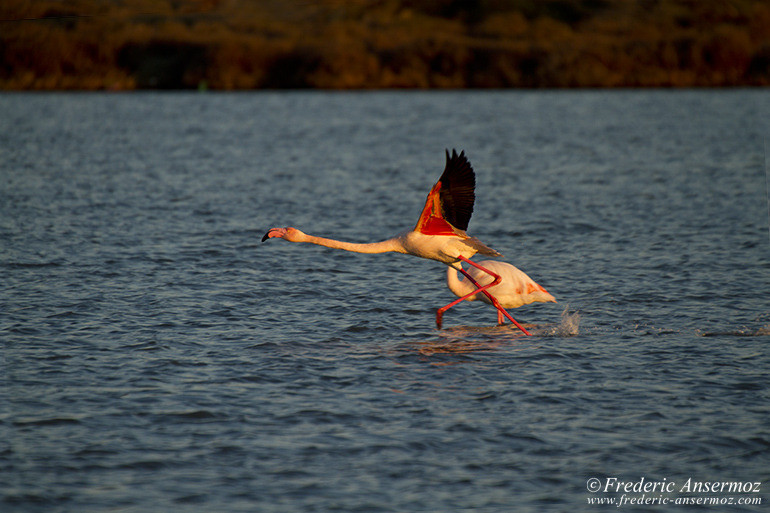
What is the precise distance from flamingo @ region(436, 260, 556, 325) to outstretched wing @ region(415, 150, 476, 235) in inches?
33.9

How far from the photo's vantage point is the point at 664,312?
40.8ft

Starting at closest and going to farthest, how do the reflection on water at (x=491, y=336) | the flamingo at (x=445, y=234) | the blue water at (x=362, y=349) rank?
the blue water at (x=362, y=349), the flamingo at (x=445, y=234), the reflection on water at (x=491, y=336)

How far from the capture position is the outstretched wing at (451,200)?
10.6 m

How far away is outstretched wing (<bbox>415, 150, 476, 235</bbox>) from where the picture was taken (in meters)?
10.6

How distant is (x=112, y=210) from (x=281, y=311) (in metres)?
9.44

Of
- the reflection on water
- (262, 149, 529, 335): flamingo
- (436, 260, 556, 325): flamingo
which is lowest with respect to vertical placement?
the reflection on water

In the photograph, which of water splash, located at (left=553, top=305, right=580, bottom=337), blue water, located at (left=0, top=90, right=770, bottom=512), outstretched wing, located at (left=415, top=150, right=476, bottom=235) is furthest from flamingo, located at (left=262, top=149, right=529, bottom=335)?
blue water, located at (left=0, top=90, right=770, bottom=512)

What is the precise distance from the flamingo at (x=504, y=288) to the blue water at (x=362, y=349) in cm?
37

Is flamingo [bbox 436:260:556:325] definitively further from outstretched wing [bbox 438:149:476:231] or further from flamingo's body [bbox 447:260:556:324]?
outstretched wing [bbox 438:149:476:231]

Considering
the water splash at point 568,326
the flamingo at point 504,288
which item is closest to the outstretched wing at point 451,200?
the flamingo at point 504,288

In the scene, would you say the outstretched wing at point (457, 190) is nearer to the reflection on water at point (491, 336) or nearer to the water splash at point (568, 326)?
the reflection on water at point (491, 336)

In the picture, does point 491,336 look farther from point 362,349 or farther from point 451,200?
point 451,200

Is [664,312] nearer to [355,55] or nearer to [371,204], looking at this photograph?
[371,204]

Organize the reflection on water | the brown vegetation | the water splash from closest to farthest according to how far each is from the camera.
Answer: the reflection on water, the water splash, the brown vegetation
